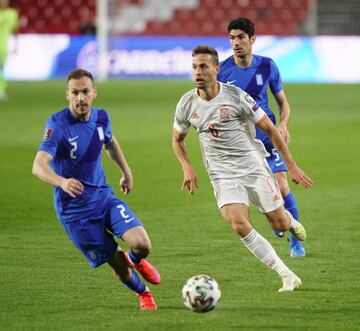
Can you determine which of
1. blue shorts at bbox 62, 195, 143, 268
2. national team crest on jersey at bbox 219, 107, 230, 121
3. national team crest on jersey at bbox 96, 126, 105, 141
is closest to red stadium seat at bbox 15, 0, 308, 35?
national team crest on jersey at bbox 219, 107, 230, 121

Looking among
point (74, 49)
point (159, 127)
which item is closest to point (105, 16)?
point (74, 49)

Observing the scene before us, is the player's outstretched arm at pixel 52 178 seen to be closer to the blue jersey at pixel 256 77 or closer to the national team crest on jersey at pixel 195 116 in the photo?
the national team crest on jersey at pixel 195 116

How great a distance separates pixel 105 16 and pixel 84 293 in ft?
86.8

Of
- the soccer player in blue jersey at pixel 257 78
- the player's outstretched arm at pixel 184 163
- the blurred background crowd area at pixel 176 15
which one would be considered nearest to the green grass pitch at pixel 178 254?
the soccer player in blue jersey at pixel 257 78

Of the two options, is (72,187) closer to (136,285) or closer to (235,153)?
(136,285)

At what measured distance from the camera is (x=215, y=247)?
405 inches

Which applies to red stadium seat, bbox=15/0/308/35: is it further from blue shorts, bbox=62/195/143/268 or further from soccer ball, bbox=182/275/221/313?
soccer ball, bbox=182/275/221/313

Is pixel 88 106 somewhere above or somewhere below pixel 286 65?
above

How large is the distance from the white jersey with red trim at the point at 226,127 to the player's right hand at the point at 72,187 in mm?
1576

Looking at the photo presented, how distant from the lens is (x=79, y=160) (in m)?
7.68

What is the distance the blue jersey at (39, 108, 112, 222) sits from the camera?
7605 mm

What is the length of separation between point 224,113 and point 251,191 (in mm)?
670

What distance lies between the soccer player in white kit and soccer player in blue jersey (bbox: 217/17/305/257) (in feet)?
4.42

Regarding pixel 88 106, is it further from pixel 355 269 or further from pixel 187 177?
pixel 355 269
